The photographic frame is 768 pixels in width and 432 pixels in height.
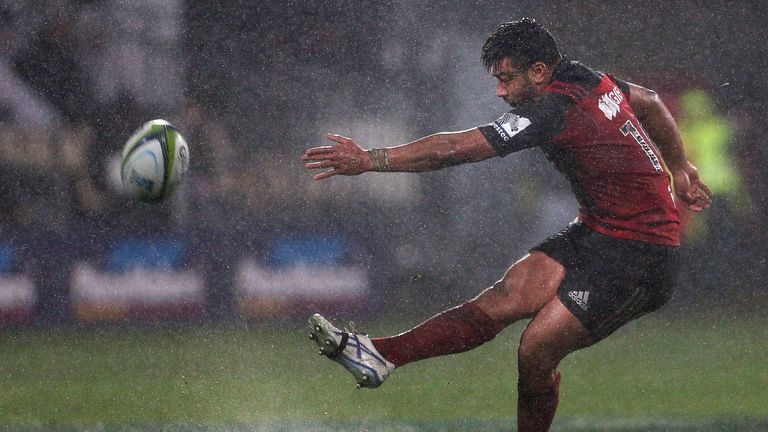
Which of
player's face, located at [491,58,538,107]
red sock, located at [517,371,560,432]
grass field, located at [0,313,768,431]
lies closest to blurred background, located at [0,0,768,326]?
grass field, located at [0,313,768,431]

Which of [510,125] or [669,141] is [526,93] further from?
[669,141]

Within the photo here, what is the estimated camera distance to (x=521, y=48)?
16.3 ft

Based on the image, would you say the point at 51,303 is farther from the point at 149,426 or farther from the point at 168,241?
the point at 149,426

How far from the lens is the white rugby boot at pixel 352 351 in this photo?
191 inches

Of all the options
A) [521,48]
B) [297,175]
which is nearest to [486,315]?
[521,48]

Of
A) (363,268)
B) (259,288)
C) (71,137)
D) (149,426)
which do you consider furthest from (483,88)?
(149,426)

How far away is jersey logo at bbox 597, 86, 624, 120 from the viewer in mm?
4918

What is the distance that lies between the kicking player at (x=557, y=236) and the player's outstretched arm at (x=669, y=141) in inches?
8.3

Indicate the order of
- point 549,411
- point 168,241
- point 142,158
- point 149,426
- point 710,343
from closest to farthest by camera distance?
point 549,411, point 142,158, point 149,426, point 710,343, point 168,241

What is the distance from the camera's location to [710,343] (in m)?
8.99

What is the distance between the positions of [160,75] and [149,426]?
18.6 ft

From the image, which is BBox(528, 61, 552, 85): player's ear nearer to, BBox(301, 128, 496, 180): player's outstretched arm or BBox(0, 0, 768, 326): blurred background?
BBox(301, 128, 496, 180): player's outstretched arm

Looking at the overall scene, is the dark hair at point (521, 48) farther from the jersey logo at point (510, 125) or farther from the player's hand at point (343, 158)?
the player's hand at point (343, 158)

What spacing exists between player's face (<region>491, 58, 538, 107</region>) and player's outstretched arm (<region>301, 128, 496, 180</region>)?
1.17 ft
